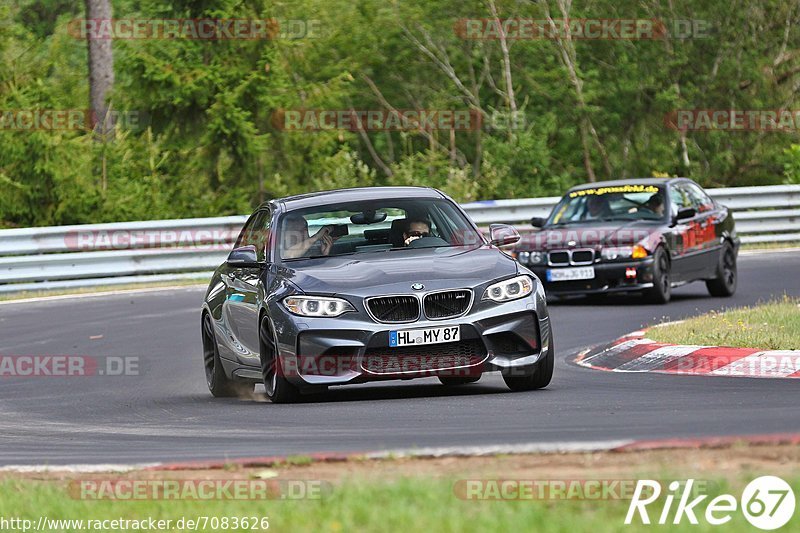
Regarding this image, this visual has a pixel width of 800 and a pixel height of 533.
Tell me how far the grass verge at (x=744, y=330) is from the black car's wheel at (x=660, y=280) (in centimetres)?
306

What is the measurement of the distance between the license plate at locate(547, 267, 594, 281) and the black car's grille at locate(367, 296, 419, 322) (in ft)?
27.9

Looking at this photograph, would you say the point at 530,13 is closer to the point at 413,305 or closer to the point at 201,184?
the point at 201,184

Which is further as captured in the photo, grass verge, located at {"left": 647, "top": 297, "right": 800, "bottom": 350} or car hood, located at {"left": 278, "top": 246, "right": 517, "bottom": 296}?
grass verge, located at {"left": 647, "top": 297, "right": 800, "bottom": 350}

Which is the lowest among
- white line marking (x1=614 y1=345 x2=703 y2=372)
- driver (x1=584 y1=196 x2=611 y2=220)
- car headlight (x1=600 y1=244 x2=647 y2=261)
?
car headlight (x1=600 y1=244 x2=647 y2=261)

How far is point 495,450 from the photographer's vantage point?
23.4 ft

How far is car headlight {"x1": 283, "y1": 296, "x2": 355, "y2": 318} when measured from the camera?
10.4 m

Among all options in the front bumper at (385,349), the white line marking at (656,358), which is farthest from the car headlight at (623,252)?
the front bumper at (385,349)

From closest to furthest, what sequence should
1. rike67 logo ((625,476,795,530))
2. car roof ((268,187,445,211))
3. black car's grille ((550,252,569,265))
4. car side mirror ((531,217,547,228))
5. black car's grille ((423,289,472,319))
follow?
rike67 logo ((625,476,795,530)) → black car's grille ((423,289,472,319)) → car roof ((268,187,445,211)) → black car's grille ((550,252,569,265)) → car side mirror ((531,217,547,228))

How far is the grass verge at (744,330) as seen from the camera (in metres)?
12.2
